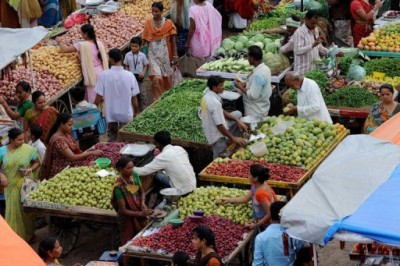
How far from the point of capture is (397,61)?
1564 centimetres

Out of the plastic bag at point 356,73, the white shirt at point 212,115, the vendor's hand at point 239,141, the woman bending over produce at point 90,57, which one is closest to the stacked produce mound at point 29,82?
the woman bending over produce at point 90,57

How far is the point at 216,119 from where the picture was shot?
514 inches

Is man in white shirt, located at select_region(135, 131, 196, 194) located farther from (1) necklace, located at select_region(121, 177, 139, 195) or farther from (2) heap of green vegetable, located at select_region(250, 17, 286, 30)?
(2) heap of green vegetable, located at select_region(250, 17, 286, 30)

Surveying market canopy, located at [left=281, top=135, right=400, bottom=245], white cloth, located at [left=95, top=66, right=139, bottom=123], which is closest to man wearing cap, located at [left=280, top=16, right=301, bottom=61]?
white cloth, located at [left=95, top=66, right=139, bottom=123]

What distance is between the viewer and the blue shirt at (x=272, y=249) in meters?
10.3

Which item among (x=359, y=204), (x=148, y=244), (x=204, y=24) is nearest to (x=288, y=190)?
(x=148, y=244)

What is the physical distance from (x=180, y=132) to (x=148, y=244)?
2885 millimetres

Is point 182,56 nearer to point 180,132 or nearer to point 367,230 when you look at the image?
point 180,132

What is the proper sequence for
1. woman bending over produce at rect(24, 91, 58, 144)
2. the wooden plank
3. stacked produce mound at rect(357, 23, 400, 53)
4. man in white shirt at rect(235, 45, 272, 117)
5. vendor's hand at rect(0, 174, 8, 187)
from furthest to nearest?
stacked produce mound at rect(357, 23, 400, 53), man in white shirt at rect(235, 45, 272, 117), woman bending over produce at rect(24, 91, 58, 144), the wooden plank, vendor's hand at rect(0, 174, 8, 187)

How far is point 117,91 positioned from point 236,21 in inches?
226

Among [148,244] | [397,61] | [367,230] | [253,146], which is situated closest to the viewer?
[367,230]

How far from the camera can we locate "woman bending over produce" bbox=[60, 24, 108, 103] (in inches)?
618

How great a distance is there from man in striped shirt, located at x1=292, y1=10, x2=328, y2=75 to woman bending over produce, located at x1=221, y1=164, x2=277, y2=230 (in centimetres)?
443

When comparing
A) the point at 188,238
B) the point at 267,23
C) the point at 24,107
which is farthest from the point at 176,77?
the point at 188,238
